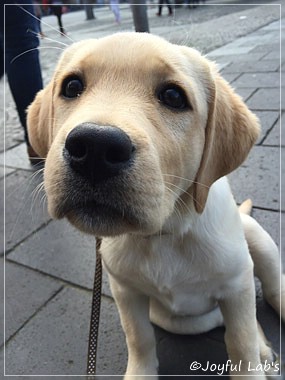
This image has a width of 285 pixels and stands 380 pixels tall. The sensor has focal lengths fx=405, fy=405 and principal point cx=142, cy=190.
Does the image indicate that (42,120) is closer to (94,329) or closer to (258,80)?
(94,329)

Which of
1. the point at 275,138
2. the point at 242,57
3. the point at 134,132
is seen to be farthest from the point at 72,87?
the point at 242,57

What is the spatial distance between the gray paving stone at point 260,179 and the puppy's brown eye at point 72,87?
5.94 feet

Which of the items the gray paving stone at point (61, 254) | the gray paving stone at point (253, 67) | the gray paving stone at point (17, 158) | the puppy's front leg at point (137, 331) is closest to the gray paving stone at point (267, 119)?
the gray paving stone at point (253, 67)

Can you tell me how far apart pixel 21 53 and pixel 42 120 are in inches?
79.7

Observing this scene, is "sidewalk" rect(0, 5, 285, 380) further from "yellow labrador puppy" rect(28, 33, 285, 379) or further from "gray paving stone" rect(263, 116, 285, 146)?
"yellow labrador puppy" rect(28, 33, 285, 379)

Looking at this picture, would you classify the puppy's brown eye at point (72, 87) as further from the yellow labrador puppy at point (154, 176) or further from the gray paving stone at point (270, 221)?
the gray paving stone at point (270, 221)

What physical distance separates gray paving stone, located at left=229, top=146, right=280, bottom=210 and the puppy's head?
1.38 meters

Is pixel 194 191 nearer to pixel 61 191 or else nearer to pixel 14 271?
pixel 61 191

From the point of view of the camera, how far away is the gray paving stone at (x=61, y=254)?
2.63m

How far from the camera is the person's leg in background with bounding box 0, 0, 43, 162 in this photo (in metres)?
3.50

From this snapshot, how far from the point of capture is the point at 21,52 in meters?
3.67

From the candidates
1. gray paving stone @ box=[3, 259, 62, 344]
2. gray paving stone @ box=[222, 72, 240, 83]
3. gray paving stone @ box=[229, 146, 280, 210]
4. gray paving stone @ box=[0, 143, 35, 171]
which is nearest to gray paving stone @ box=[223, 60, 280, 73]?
gray paving stone @ box=[222, 72, 240, 83]

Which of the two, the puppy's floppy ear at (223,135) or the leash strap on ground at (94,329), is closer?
the puppy's floppy ear at (223,135)

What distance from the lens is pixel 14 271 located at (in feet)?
9.01
